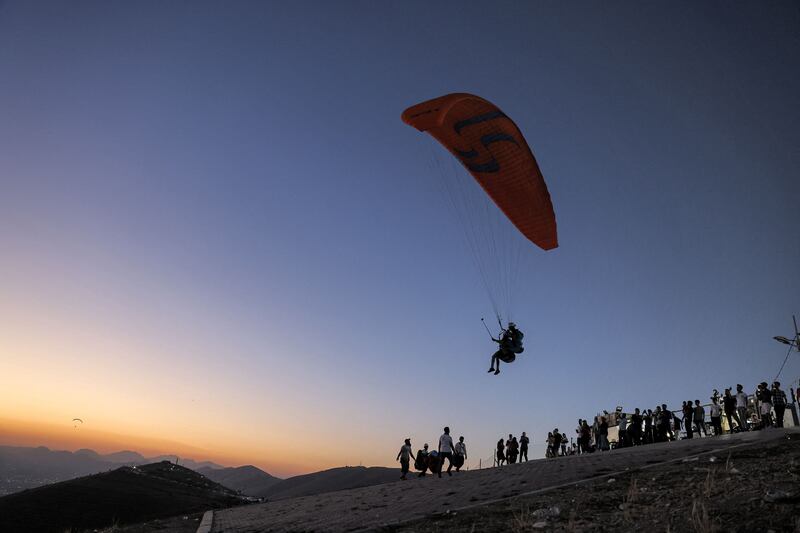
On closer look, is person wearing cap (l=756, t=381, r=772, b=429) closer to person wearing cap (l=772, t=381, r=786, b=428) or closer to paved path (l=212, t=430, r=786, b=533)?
person wearing cap (l=772, t=381, r=786, b=428)

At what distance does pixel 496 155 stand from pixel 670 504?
1236cm

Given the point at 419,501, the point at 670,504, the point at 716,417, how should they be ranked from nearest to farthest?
the point at 670,504 → the point at 419,501 → the point at 716,417

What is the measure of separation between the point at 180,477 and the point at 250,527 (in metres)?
38.7

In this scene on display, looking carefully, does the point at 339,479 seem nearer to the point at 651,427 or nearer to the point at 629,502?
the point at 651,427

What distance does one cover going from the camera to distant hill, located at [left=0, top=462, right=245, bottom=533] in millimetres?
29188

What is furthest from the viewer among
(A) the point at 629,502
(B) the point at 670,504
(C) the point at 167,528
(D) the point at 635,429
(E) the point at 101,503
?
(E) the point at 101,503

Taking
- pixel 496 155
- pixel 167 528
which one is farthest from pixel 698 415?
pixel 167 528

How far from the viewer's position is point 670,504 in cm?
643

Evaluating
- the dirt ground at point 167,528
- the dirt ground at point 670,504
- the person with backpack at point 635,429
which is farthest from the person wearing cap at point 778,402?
the dirt ground at point 167,528

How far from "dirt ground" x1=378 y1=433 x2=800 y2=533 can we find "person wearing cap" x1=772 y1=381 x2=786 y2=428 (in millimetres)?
8574

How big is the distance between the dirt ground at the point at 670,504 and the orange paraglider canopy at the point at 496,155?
376 inches

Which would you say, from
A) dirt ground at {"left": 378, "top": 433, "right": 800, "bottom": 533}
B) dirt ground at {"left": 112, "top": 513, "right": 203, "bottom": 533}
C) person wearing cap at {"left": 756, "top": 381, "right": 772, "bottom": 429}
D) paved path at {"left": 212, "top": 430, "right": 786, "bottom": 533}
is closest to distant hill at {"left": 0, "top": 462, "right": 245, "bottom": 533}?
dirt ground at {"left": 112, "top": 513, "right": 203, "bottom": 533}

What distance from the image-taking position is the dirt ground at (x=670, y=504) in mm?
5445

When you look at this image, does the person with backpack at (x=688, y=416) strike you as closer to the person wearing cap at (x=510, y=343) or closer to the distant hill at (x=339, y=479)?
the person wearing cap at (x=510, y=343)
